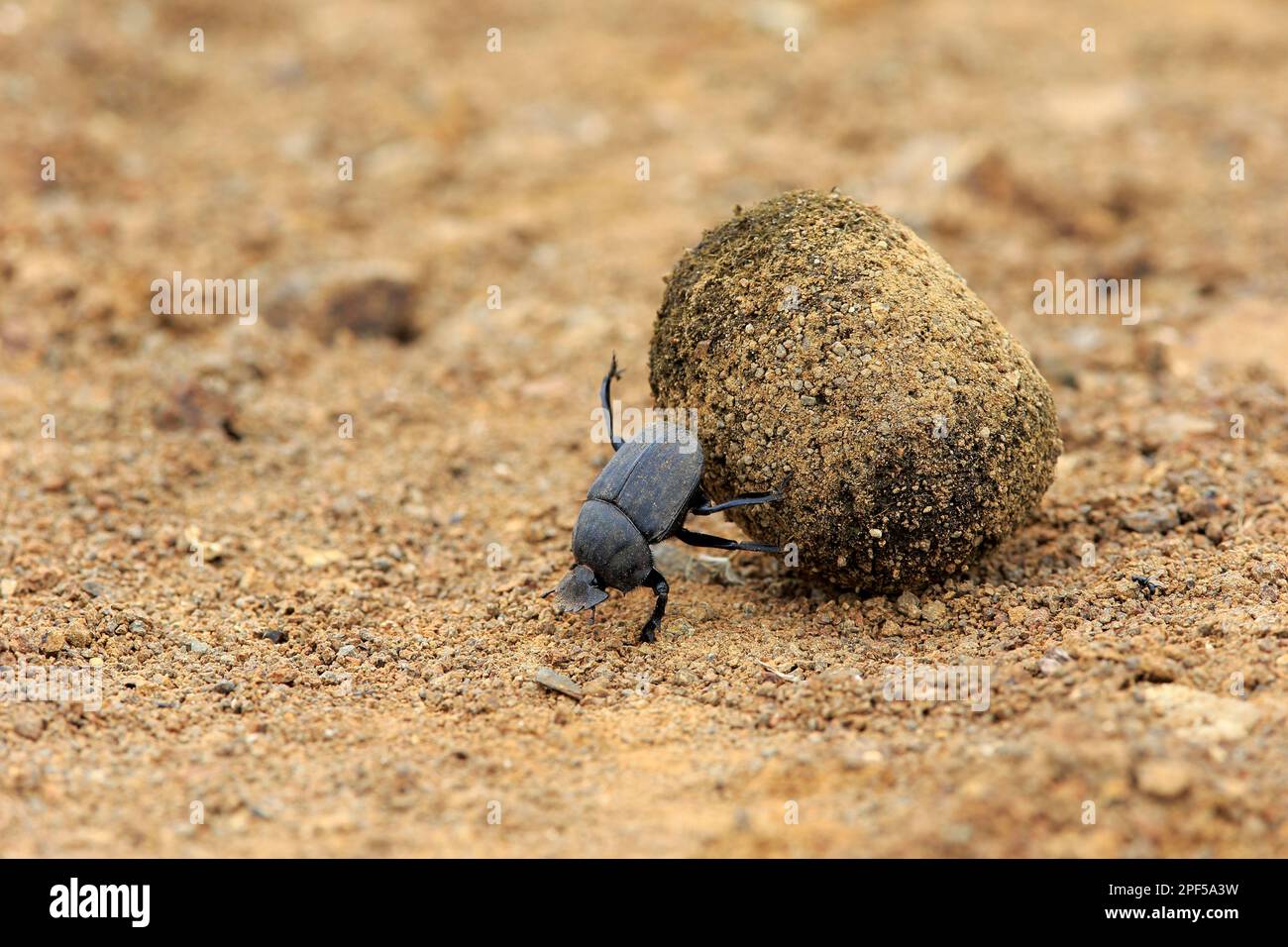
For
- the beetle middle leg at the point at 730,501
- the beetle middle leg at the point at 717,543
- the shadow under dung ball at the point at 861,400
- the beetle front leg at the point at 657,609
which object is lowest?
the beetle front leg at the point at 657,609

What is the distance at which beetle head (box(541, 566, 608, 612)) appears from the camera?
3990 mm

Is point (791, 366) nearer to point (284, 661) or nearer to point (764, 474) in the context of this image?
point (764, 474)

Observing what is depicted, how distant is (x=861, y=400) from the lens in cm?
376

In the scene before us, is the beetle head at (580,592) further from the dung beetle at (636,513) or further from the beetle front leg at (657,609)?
the beetle front leg at (657,609)

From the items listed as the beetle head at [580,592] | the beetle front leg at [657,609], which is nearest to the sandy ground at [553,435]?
the beetle front leg at [657,609]

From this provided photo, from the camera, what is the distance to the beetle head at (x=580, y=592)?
13.1 feet

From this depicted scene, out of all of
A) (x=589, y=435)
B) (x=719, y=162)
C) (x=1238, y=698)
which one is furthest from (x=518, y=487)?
(x=719, y=162)

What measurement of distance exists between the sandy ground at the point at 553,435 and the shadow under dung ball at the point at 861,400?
39 centimetres

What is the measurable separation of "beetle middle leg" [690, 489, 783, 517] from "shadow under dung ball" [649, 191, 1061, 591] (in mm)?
31

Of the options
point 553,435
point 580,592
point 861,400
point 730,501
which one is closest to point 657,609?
point 580,592

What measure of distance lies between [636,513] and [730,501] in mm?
319

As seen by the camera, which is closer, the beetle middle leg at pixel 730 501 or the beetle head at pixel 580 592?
the beetle middle leg at pixel 730 501

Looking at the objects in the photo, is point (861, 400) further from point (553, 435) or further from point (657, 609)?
point (553, 435)

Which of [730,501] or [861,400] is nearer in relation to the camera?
[861,400]
